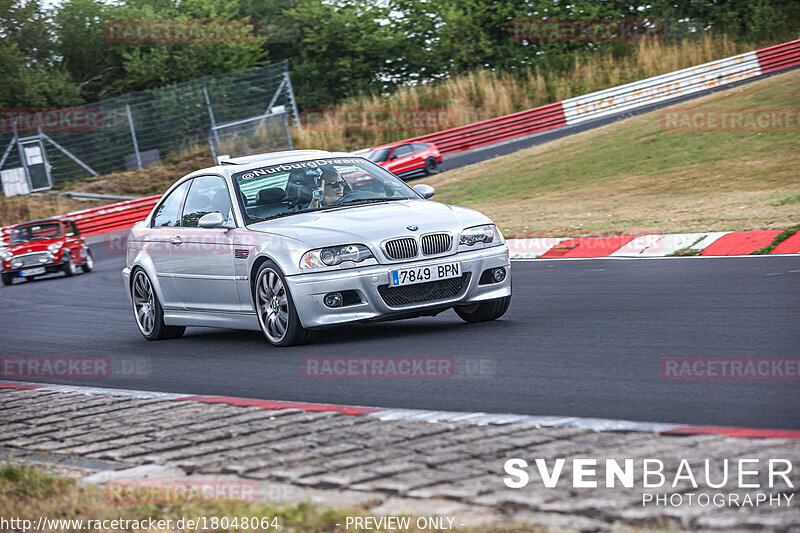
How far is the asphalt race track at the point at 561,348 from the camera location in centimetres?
573

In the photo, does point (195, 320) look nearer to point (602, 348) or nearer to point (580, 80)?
point (602, 348)

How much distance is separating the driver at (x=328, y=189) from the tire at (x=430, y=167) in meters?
26.0

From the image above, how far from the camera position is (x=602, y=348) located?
7.41m

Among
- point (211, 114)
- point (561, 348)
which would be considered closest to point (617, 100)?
point (211, 114)

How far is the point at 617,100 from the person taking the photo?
135 feet

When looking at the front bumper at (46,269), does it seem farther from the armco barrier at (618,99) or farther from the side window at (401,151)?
the armco barrier at (618,99)

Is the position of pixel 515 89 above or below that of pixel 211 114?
below

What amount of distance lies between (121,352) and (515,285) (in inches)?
176

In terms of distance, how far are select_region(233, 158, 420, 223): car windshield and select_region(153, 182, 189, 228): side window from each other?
97 cm

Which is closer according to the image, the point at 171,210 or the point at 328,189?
the point at 328,189

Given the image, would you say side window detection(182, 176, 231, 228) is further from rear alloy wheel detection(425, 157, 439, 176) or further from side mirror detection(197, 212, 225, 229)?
rear alloy wheel detection(425, 157, 439, 176)

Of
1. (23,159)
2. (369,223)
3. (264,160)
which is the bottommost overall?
(369,223)

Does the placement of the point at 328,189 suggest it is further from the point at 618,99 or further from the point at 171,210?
the point at 618,99

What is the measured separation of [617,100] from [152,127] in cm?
1677
